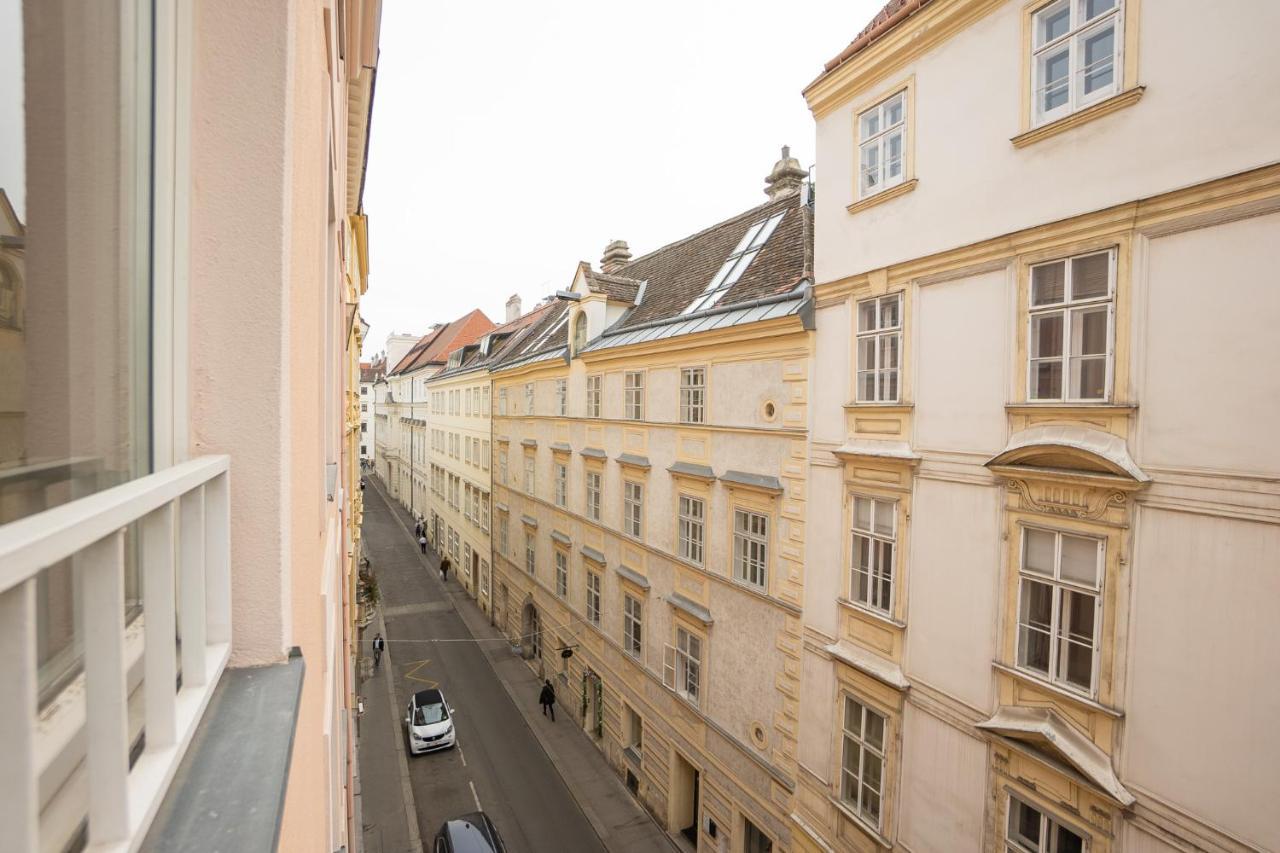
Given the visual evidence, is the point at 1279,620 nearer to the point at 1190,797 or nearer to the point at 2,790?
the point at 1190,797

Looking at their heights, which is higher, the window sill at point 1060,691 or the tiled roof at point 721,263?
the tiled roof at point 721,263

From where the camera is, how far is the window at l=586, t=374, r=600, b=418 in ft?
59.4

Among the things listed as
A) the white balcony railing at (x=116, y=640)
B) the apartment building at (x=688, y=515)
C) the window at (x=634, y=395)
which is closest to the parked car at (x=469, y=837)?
the apartment building at (x=688, y=515)

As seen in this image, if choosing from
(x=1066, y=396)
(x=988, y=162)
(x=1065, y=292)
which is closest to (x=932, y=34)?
(x=988, y=162)

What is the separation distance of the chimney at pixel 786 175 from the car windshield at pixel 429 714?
16.9m

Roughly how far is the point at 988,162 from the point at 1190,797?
23.3ft

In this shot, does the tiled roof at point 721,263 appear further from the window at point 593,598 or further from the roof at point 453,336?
the roof at point 453,336

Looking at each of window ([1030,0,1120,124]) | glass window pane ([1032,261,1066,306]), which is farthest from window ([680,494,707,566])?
window ([1030,0,1120,124])

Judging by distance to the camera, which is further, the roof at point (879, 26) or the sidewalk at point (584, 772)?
the sidewalk at point (584, 772)

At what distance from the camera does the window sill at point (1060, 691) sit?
6.66 m

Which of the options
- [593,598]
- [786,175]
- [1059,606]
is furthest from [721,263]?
[1059,606]

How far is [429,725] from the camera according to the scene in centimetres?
1791

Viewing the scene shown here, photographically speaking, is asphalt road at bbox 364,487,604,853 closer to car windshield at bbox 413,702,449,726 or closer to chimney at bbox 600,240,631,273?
car windshield at bbox 413,702,449,726

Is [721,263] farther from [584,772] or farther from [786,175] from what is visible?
[584,772]
